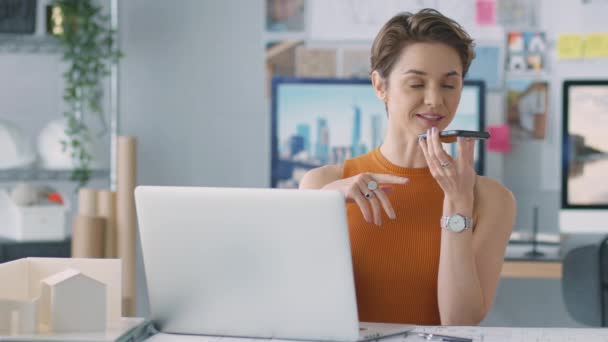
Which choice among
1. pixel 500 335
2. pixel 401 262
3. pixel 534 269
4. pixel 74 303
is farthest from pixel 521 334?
pixel 534 269

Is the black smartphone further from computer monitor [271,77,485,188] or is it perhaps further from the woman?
computer monitor [271,77,485,188]

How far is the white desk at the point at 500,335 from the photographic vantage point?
1366 mm

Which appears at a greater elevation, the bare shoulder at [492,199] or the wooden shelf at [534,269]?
the bare shoulder at [492,199]

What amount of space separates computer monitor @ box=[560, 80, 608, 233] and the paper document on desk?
68.3 inches

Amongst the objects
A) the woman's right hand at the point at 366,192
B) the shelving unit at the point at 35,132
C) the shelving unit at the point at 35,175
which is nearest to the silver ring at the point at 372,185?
the woman's right hand at the point at 366,192

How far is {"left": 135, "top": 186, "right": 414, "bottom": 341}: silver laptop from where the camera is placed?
1302 millimetres

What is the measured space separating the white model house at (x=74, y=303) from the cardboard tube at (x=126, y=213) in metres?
1.71

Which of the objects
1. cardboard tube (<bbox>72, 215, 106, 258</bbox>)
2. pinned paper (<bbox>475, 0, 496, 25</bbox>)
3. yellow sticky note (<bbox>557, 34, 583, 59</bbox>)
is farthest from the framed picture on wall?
yellow sticky note (<bbox>557, 34, 583, 59</bbox>)

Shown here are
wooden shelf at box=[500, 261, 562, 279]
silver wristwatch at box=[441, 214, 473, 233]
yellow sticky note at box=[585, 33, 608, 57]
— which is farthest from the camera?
yellow sticky note at box=[585, 33, 608, 57]

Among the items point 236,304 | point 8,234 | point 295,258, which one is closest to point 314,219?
point 295,258

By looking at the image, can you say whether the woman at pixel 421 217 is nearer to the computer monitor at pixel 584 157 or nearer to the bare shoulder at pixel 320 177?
the bare shoulder at pixel 320 177

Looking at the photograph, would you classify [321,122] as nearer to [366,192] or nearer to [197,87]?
[197,87]

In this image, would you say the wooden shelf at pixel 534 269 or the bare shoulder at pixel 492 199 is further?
the wooden shelf at pixel 534 269

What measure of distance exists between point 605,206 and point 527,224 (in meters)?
0.35
